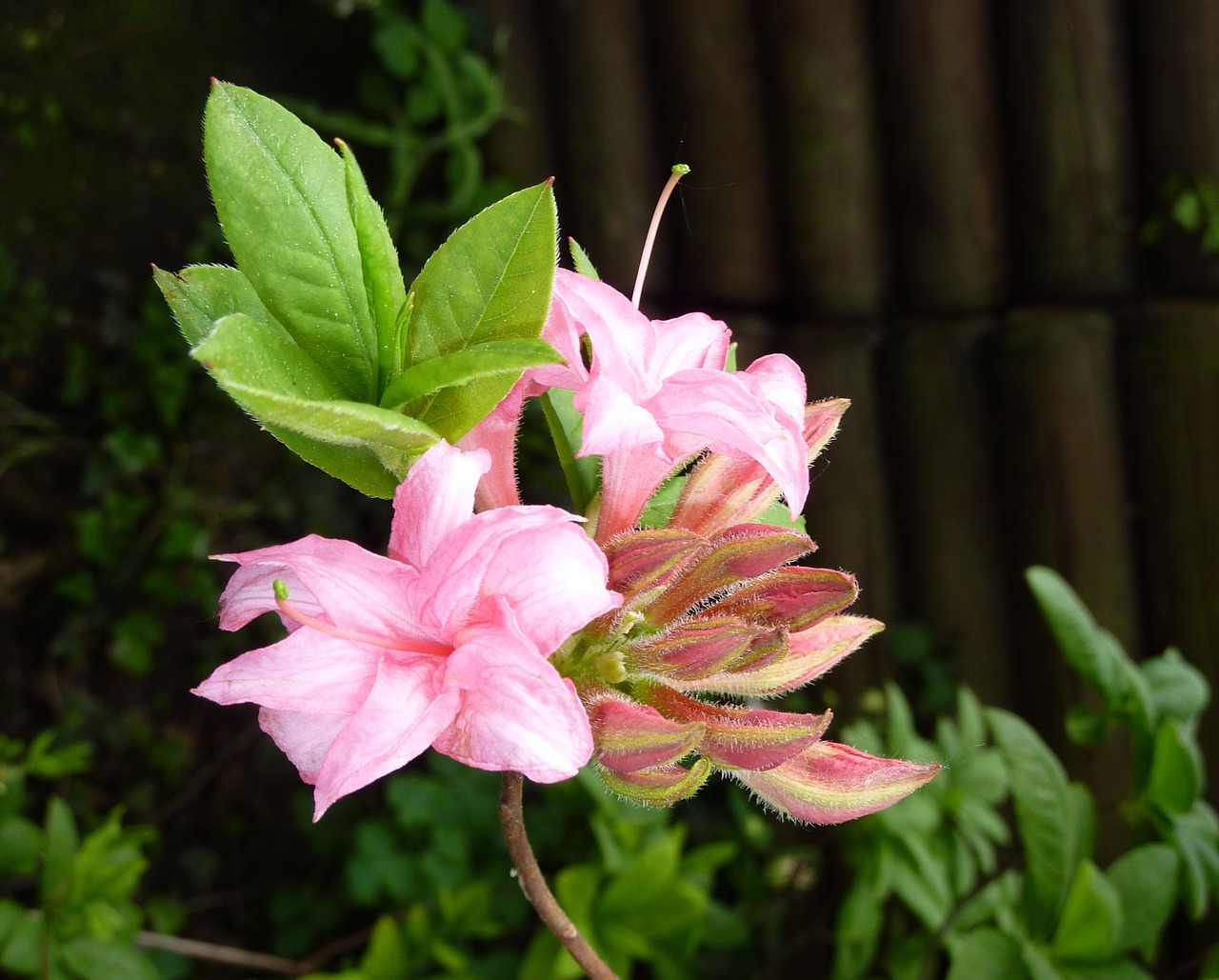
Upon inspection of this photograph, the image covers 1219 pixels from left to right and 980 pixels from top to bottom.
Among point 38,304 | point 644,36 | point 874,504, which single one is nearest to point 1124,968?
point 874,504

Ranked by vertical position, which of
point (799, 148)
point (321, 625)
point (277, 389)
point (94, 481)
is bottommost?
point (94, 481)

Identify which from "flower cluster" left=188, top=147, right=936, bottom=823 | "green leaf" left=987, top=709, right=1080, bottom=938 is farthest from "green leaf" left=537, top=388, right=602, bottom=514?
"green leaf" left=987, top=709, right=1080, bottom=938

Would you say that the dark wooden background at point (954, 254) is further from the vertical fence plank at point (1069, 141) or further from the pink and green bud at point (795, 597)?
the pink and green bud at point (795, 597)

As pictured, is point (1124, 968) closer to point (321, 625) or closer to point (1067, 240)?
point (321, 625)

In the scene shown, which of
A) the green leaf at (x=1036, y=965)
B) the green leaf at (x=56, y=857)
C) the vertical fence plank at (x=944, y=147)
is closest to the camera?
the green leaf at (x=1036, y=965)

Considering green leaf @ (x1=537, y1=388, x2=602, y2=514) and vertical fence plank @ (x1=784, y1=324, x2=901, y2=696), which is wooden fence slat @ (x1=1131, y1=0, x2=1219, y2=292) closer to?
vertical fence plank @ (x1=784, y1=324, x2=901, y2=696)

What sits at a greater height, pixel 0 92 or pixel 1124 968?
pixel 0 92

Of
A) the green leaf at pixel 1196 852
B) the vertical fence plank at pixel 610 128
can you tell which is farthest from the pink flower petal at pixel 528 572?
the vertical fence plank at pixel 610 128
